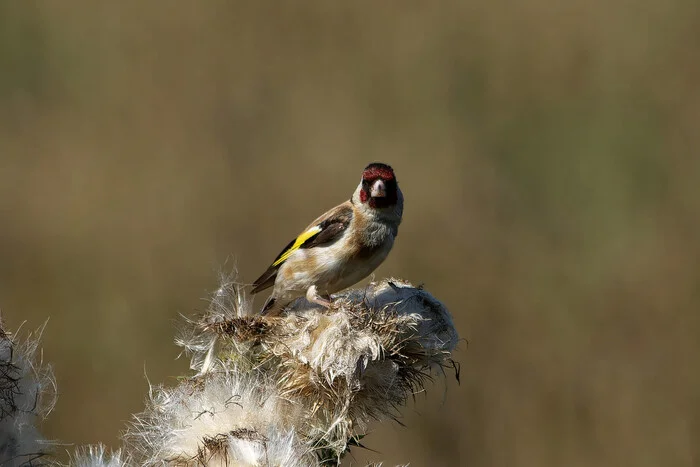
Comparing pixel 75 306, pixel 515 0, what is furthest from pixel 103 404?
pixel 515 0

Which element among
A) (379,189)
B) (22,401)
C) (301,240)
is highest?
(379,189)

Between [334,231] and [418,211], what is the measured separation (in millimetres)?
4628

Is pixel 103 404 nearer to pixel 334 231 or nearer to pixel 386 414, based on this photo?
pixel 334 231

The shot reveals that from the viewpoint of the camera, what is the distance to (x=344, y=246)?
15.1ft

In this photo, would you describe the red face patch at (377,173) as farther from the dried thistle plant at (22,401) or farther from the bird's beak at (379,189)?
the dried thistle plant at (22,401)

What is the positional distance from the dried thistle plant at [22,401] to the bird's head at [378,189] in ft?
6.58

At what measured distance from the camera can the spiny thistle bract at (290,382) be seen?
9.87 ft

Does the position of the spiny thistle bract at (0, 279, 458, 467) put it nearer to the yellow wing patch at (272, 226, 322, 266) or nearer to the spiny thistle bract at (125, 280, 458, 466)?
the spiny thistle bract at (125, 280, 458, 466)

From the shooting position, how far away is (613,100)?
10102mm

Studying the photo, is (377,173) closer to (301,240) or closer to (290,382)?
(301,240)

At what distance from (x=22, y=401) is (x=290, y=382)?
0.88m

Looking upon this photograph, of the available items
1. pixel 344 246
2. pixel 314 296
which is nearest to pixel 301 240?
pixel 344 246

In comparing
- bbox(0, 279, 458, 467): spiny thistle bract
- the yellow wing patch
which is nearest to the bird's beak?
the yellow wing patch

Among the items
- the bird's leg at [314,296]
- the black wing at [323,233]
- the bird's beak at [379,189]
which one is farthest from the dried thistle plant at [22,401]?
the bird's beak at [379,189]
